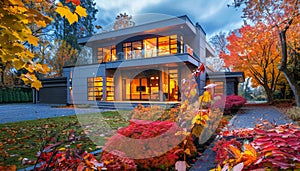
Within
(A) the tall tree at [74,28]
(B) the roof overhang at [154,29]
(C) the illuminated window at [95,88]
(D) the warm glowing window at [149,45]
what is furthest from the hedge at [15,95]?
(D) the warm glowing window at [149,45]

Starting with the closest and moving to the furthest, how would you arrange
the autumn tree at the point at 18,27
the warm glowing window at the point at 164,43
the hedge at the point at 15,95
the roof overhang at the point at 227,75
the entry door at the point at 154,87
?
the autumn tree at the point at 18,27 < the roof overhang at the point at 227,75 < the warm glowing window at the point at 164,43 < the entry door at the point at 154,87 < the hedge at the point at 15,95

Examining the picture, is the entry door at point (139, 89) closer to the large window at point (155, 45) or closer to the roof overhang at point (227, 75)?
the large window at point (155, 45)

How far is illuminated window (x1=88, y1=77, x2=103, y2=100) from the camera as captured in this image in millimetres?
16344

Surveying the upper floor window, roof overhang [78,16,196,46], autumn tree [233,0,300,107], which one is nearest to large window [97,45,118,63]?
the upper floor window

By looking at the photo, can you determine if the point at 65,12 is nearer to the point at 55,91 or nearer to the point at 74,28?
the point at 55,91

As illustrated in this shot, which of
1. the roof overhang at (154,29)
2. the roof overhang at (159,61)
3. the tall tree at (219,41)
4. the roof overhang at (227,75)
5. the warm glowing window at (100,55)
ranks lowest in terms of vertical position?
the roof overhang at (227,75)

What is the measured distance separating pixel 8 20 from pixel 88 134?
447 cm

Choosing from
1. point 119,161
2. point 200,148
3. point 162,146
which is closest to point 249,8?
point 200,148

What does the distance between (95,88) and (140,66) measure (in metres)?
4.79

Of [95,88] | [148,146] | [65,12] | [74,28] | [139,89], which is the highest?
[74,28]

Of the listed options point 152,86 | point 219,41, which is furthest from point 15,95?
point 219,41

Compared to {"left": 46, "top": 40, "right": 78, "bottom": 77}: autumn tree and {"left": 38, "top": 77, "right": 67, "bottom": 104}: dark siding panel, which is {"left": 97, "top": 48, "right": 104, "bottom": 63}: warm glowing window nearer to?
{"left": 38, "top": 77, "right": 67, "bottom": 104}: dark siding panel

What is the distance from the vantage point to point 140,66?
1469cm

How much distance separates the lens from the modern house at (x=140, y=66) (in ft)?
47.1
